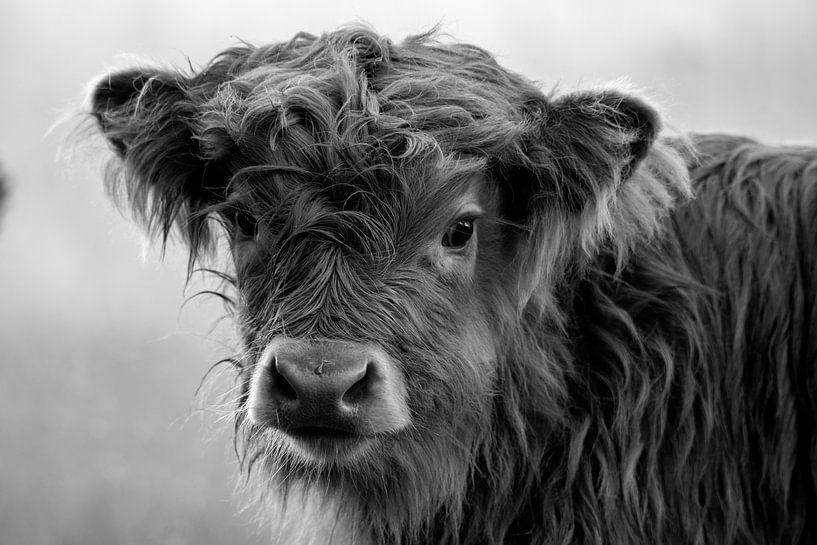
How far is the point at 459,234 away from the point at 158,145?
48.4 inches

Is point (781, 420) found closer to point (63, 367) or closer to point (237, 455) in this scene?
point (237, 455)

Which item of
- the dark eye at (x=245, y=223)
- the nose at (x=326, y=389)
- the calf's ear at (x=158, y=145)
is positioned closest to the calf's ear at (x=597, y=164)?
the nose at (x=326, y=389)

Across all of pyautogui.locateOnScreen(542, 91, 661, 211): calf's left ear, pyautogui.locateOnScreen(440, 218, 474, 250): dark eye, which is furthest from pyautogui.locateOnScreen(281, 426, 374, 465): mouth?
pyautogui.locateOnScreen(542, 91, 661, 211): calf's left ear

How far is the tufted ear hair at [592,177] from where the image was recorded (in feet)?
10.9

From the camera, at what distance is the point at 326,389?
2.85 m

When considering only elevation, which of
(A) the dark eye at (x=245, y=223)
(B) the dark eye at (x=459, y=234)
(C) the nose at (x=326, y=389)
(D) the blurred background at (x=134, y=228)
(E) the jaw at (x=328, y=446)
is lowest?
(D) the blurred background at (x=134, y=228)

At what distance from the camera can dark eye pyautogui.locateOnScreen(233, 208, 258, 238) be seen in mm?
3436

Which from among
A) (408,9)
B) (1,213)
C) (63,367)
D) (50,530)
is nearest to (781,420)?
(50,530)

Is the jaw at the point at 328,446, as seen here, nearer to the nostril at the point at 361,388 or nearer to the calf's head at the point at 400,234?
the calf's head at the point at 400,234

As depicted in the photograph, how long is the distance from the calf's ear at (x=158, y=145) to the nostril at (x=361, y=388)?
3.41 feet

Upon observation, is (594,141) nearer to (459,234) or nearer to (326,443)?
(459,234)

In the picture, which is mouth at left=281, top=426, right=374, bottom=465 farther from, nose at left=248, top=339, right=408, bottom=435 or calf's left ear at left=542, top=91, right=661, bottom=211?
calf's left ear at left=542, top=91, right=661, bottom=211

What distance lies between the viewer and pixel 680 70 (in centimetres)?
1908

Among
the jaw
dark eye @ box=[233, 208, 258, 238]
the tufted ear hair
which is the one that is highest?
the tufted ear hair
